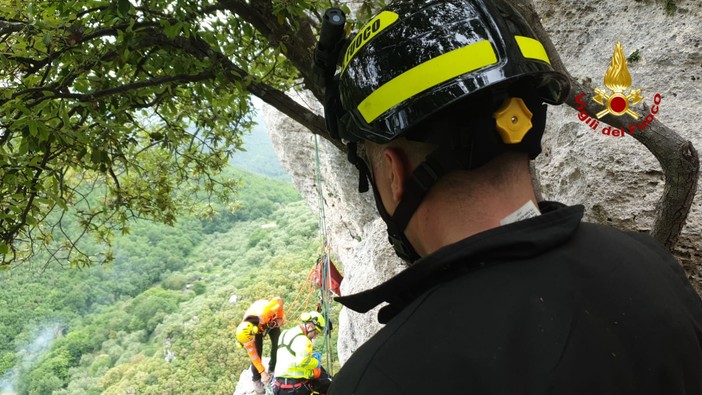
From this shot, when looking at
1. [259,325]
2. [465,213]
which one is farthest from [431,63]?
[259,325]

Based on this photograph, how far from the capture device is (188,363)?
33469 mm

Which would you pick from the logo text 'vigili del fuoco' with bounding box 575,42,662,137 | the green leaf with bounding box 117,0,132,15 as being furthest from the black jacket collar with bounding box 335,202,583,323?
the green leaf with bounding box 117,0,132,15

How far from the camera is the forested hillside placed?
34.1m

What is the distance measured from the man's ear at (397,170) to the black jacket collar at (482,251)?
268mm

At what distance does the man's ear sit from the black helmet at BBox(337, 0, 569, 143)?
44 mm

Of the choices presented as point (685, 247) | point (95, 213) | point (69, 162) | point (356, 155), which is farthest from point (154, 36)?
point (685, 247)

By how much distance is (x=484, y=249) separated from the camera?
3.35 ft

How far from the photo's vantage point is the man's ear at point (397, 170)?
1281 millimetres

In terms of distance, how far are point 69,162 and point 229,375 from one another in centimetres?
2809

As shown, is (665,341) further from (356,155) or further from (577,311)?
(356,155)

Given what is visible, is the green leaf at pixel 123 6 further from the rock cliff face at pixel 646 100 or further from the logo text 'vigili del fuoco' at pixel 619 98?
the rock cliff face at pixel 646 100

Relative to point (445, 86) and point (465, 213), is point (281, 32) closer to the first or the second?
point (445, 86)

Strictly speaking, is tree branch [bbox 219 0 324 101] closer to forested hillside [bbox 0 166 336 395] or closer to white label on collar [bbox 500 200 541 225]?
white label on collar [bbox 500 200 541 225]

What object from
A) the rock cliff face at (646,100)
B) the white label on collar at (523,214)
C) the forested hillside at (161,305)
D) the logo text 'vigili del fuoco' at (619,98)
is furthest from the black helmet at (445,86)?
the forested hillside at (161,305)
